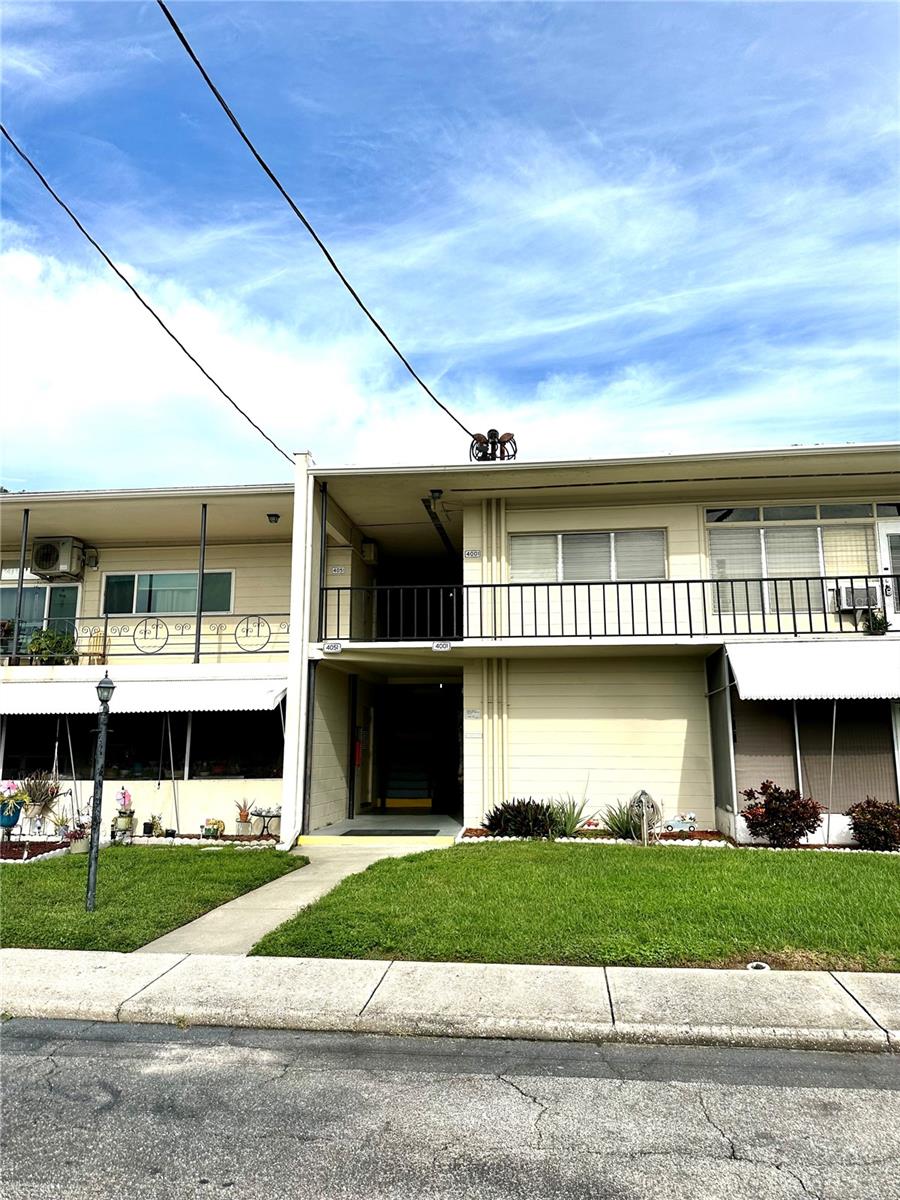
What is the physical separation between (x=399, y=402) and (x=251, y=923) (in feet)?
32.1

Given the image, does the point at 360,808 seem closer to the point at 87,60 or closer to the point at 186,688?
the point at 186,688

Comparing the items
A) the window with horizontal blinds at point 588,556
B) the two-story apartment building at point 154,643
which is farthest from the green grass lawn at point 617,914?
the window with horizontal blinds at point 588,556

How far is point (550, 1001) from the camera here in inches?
231

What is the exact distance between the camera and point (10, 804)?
1351 cm

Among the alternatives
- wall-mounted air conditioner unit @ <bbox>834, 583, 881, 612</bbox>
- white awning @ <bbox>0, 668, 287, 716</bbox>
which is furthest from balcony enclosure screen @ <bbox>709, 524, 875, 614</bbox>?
white awning @ <bbox>0, 668, 287, 716</bbox>

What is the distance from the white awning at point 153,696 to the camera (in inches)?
542

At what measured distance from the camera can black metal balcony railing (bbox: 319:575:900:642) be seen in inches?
547

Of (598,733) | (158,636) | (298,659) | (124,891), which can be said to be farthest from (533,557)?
(124,891)

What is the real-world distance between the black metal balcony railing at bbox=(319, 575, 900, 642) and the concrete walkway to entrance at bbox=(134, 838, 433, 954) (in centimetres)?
358

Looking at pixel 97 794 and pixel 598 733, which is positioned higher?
pixel 598 733

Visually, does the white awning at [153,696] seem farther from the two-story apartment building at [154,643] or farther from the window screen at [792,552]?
the window screen at [792,552]

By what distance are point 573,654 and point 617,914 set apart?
6811 millimetres

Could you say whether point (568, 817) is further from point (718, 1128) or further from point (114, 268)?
point (114, 268)

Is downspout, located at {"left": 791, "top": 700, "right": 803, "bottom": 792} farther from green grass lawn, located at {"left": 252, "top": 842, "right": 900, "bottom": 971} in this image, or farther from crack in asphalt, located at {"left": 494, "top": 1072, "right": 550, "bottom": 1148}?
crack in asphalt, located at {"left": 494, "top": 1072, "right": 550, "bottom": 1148}
